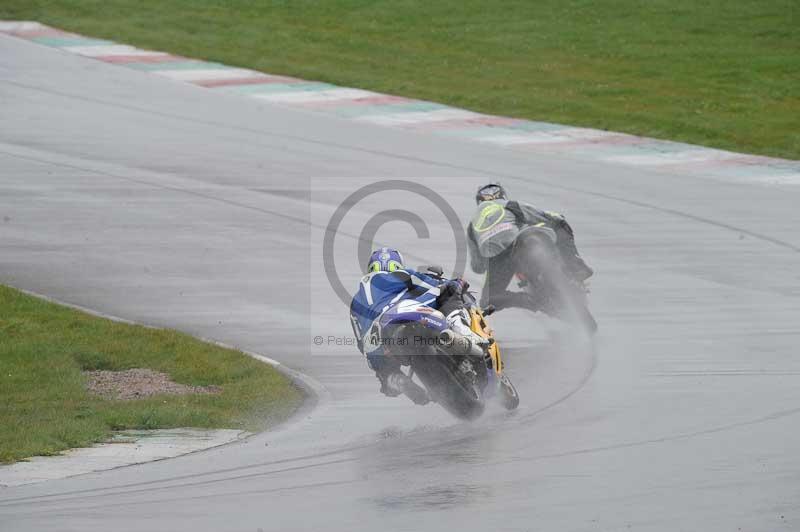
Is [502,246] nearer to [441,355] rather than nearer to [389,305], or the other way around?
[389,305]

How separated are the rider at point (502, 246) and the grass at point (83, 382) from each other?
2775 mm

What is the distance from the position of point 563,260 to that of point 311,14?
24.0 m

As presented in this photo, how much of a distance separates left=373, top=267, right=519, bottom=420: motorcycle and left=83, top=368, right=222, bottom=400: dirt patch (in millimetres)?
2690

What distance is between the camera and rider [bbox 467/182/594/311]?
55.4ft

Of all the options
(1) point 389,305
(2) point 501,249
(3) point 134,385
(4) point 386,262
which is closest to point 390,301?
(1) point 389,305

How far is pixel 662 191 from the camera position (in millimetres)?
24656

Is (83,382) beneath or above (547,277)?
beneath

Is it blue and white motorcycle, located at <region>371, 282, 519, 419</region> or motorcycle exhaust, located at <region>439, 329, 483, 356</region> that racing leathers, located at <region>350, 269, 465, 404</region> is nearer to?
blue and white motorcycle, located at <region>371, 282, 519, 419</region>

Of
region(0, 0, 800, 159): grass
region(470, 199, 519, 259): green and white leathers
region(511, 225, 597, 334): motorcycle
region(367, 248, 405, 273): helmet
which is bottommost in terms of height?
region(0, 0, 800, 159): grass

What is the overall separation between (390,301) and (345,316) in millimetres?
→ 4851

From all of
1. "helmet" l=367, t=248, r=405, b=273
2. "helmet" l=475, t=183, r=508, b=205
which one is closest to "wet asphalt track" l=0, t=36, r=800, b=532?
"helmet" l=367, t=248, r=405, b=273

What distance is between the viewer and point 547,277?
16.8 meters

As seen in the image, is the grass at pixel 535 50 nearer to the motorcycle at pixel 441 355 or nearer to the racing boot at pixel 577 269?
the racing boot at pixel 577 269

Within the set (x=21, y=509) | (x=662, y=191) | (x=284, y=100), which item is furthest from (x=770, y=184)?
(x=21, y=509)
